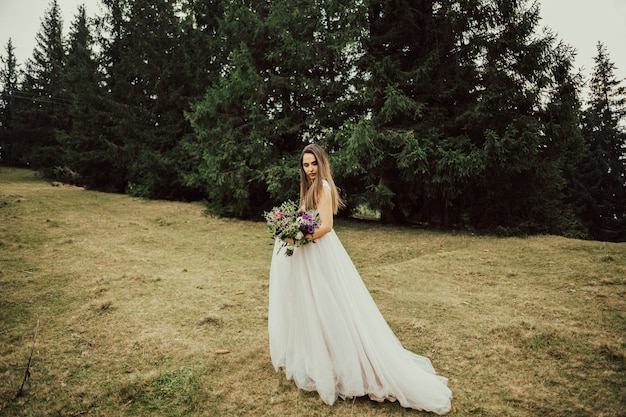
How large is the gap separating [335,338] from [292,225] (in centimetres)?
119

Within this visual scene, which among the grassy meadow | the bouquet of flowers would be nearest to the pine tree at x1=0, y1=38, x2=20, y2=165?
the grassy meadow

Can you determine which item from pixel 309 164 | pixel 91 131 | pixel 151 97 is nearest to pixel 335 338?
pixel 309 164

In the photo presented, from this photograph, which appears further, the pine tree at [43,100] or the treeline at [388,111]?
the pine tree at [43,100]

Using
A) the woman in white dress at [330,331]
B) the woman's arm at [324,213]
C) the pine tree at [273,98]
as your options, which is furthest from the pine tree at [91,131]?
the woman's arm at [324,213]

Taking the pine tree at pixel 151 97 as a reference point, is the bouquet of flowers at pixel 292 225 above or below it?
below

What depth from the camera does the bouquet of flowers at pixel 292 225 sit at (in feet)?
10.4

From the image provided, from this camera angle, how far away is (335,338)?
3250mm

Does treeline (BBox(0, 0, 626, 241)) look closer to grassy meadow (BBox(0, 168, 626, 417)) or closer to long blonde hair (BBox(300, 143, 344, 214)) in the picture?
grassy meadow (BBox(0, 168, 626, 417))

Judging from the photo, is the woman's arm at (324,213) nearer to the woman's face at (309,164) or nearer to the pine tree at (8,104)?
the woman's face at (309,164)

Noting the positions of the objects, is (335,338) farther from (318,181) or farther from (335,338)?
(318,181)

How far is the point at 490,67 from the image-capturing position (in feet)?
36.5

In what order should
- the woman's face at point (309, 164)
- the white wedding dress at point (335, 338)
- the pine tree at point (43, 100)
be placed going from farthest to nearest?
the pine tree at point (43, 100) → the woman's face at point (309, 164) → the white wedding dress at point (335, 338)

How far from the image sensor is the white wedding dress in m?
3.16

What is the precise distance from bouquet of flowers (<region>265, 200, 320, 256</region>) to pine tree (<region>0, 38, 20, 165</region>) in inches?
1800
